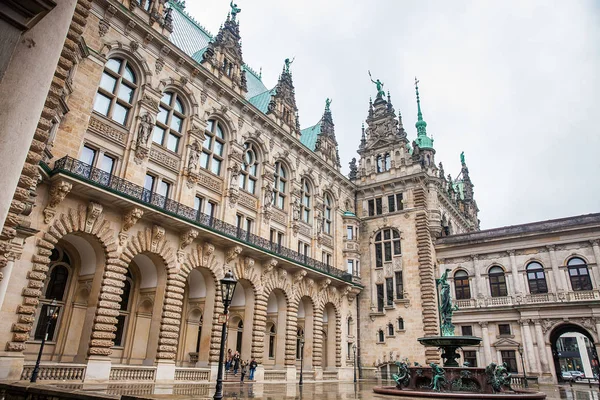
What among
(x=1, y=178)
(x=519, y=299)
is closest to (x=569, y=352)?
(x=519, y=299)

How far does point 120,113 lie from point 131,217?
247 inches

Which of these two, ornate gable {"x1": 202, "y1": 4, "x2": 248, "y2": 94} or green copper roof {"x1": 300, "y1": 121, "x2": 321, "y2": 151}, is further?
green copper roof {"x1": 300, "y1": 121, "x2": 321, "y2": 151}

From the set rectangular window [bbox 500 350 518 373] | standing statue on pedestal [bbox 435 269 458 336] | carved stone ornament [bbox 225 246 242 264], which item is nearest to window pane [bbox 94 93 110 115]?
carved stone ornament [bbox 225 246 242 264]

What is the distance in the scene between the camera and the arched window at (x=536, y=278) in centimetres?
3225

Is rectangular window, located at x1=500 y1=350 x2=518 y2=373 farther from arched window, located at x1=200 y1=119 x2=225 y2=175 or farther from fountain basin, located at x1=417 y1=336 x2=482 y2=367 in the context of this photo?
arched window, located at x1=200 y1=119 x2=225 y2=175

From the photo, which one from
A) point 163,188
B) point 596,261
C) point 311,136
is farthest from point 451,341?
point 311,136

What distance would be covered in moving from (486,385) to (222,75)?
23.5 m

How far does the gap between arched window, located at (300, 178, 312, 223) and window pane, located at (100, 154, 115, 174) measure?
16.8 m

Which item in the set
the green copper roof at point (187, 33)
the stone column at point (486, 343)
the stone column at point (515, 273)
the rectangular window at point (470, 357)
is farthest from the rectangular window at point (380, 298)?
the green copper roof at point (187, 33)

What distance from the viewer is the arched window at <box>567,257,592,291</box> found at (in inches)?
1208

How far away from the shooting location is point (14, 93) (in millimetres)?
3830

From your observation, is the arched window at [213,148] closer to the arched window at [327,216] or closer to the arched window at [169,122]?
the arched window at [169,122]

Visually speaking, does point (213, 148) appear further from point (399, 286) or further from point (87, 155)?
point (399, 286)

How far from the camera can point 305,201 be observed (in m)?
34.8
